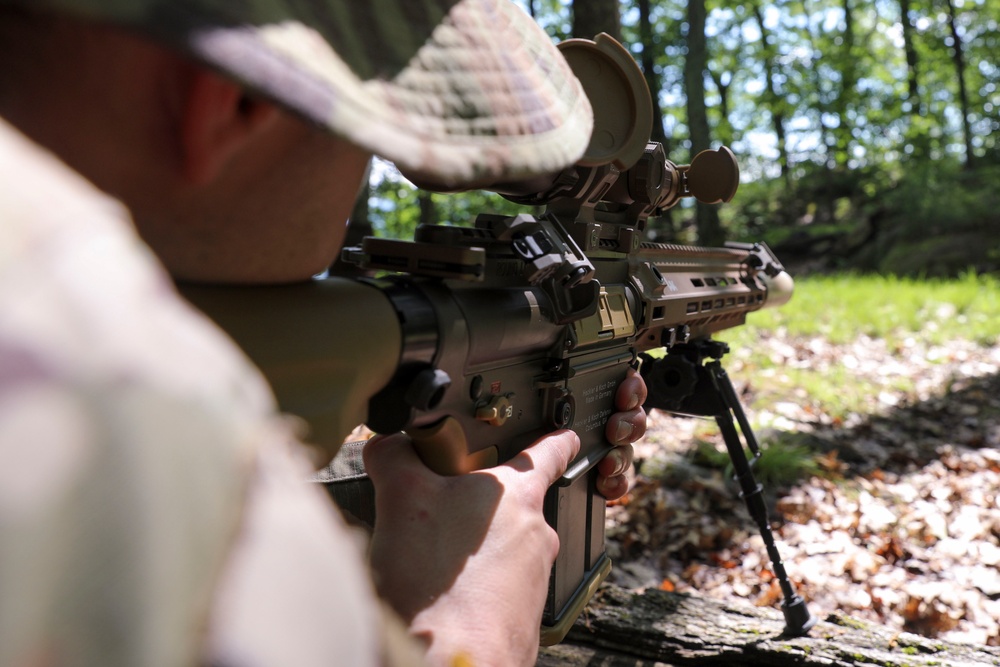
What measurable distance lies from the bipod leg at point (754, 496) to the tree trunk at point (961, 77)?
18.5m

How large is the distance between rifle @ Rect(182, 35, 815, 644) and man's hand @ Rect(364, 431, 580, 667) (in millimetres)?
73

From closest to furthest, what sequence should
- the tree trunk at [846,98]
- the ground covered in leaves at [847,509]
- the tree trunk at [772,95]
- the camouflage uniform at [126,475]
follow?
1. the camouflage uniform at [126,475]
2. the ground covered in leaves at [847,509]
3. the tree trunk at [846,98]
4. the tree trunk at [772,95]

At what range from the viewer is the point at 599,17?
14.3 ft

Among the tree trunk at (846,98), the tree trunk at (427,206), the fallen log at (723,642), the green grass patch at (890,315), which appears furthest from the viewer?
the tree trunk at (846,98)

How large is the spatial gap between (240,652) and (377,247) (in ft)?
3.42

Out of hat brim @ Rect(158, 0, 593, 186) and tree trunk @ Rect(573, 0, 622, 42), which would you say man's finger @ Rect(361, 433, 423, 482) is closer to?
hat brim @ Rect(158, 0, 593, 186)

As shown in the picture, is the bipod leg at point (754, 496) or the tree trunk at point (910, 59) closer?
the bipod leg at point (754, 496)

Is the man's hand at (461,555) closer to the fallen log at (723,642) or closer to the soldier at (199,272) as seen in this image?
the soldier at (199,272)

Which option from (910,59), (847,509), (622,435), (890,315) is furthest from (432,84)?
(910,59)

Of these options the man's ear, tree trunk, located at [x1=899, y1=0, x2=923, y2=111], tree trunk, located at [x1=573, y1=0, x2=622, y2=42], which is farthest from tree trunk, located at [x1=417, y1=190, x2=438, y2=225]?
tree trunk, located at [x1=899, y1=0, x2=923, y2=111]

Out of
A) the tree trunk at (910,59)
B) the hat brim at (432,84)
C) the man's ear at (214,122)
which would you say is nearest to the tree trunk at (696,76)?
the hat brim at (432,84)

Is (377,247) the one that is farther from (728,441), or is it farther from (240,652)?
(728,441)

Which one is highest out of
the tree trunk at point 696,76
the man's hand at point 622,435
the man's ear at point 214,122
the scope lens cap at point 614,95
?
the tree trunk at point 696,76

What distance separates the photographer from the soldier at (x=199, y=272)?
1.03ft
